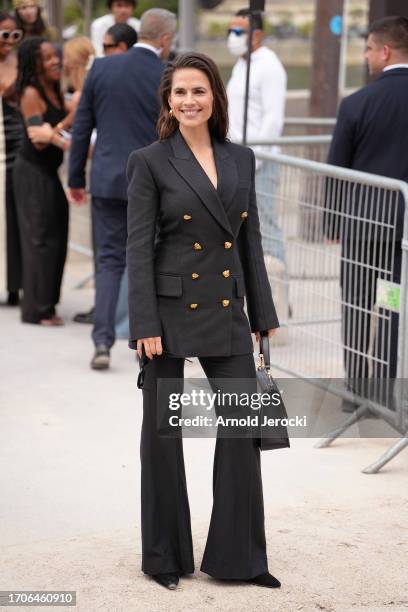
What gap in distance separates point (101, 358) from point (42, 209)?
163cm

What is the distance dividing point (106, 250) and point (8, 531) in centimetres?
286

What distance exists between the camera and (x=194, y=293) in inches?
163

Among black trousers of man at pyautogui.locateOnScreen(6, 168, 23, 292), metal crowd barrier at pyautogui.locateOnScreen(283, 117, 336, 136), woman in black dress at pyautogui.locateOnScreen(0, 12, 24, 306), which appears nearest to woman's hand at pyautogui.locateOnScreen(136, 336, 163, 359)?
woman in black dress at pyautogui.locateOnScreen(0, 12, 24, 306)

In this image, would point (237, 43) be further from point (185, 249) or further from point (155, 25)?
point (185, 249)

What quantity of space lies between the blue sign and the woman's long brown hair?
7763mm

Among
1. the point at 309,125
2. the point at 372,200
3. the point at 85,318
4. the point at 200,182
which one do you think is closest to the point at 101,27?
the point at 309,125

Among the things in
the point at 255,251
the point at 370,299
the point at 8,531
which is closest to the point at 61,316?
the point at 370,299

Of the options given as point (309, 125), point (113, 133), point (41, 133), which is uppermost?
point (113, 133)

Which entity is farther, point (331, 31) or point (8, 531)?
point (331, 31)

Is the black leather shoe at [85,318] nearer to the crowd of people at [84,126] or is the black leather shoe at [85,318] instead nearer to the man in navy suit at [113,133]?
the crowd of people at [84,126]

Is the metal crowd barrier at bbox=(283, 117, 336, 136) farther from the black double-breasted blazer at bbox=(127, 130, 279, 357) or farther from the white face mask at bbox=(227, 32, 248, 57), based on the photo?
the black double-breasted blazer at bbox=(127, 130, 279, 357)

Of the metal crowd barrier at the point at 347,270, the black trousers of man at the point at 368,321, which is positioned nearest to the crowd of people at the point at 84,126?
the metal crowd barrier at the point at 347,270

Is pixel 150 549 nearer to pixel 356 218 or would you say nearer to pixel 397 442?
pixel 397 442

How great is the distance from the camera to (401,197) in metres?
5.77
